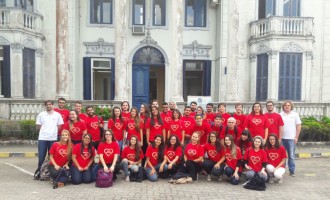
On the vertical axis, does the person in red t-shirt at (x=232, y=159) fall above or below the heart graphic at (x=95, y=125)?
below

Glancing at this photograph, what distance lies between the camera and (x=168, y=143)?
317 inches

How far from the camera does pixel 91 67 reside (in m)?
18.7

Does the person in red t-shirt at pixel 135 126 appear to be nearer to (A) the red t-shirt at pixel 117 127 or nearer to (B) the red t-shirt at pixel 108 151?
(A) the red t-shirt at pixel 117 127

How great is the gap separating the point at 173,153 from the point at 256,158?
192cm

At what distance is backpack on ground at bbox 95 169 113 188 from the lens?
24.2 feet

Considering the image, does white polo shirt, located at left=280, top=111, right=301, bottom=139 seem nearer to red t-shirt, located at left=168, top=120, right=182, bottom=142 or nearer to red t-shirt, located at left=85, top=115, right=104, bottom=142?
red t-shirt, located at left=168, top=120, right=182, bottom=142

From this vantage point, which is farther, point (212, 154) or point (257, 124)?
point (257, 124)

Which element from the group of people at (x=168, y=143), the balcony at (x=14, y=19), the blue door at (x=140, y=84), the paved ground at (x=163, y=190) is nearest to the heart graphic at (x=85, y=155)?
the group of people at (x=168, y=143)

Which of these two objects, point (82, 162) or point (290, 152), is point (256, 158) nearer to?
point (290, 152)

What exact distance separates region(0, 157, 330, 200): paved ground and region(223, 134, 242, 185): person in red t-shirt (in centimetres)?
26

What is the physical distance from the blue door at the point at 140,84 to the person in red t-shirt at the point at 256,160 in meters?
11.7

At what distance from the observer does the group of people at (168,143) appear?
774cm

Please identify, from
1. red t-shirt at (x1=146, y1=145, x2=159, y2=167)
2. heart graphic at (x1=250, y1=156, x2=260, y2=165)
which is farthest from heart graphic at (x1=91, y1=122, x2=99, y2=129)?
heart graphic at (x1=250, y1=156, x2=260, y2=165)

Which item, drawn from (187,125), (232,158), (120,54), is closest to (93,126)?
(187,125)
